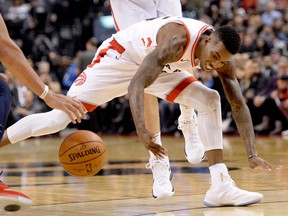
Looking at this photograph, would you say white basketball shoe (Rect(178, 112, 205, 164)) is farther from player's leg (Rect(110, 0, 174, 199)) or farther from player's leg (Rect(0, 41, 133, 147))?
player's leg (Rect(0, 41, 133, 147))

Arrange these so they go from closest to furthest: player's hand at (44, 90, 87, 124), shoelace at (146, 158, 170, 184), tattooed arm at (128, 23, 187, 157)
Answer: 1. player's hand at (44, 90, 87, 124)
2. tattooed arm at (128, 23, 187, 157)
3. shoelace at (146, 158, 170, 184)

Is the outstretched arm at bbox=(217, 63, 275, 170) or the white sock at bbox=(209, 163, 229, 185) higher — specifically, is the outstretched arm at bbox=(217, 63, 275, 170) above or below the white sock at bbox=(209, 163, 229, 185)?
above

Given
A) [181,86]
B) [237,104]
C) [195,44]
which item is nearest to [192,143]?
[181,86]

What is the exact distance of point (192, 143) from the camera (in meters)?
6.73

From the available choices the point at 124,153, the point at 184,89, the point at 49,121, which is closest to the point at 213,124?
the point at 184,89

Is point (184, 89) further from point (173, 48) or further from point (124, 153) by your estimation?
point (124, 153)

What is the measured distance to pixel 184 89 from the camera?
603cm

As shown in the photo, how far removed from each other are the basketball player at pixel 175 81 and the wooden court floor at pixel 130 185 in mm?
258

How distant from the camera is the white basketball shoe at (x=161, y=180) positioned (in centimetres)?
598

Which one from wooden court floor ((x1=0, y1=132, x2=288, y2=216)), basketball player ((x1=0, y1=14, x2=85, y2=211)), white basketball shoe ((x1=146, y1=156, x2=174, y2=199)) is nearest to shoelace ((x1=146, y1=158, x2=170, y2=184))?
white basketball shoe ((x1=146, y1=156, x2=174, y2=199))

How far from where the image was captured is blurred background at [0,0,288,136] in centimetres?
1503

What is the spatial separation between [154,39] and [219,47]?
618 mm

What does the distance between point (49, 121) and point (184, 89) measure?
105cm

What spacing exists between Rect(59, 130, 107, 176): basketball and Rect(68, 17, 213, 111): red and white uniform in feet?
0.86
